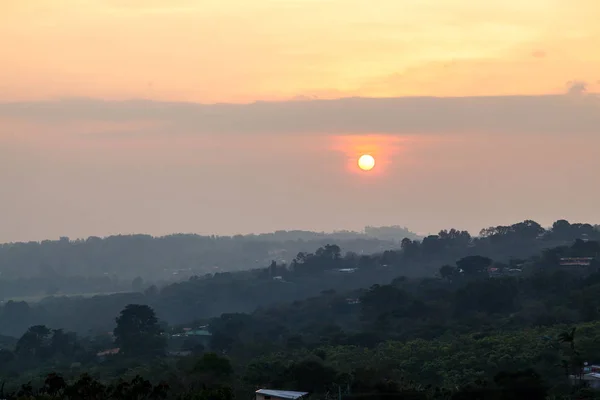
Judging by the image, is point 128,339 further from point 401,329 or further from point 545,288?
point 545,288

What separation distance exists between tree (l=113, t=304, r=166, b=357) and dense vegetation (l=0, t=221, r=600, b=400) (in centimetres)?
12

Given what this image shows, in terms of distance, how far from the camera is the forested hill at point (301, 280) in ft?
488

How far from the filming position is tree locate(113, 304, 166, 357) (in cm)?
9050

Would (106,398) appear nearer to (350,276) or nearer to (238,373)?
(238,373)

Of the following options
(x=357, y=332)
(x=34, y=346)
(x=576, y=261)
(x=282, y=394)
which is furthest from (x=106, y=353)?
(x=576, y=261)

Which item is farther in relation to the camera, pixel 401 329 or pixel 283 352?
pixel 401 329

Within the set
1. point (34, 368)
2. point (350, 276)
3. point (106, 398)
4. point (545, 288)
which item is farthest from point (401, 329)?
point (350, 276)

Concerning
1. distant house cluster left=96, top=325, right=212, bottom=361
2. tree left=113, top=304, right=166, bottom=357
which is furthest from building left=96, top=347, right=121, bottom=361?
tree left=113, top=304, right=166, bottom=357

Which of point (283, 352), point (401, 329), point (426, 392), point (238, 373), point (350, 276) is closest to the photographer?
point (426, 392)

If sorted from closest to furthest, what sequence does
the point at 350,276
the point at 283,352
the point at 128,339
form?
the point at 283,352
the point at 128,339
the point at 350,276

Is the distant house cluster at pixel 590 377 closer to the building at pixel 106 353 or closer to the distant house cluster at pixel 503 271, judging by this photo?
the building at pixel 106 353

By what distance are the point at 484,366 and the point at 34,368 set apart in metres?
44.2

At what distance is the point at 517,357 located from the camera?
2274 inches

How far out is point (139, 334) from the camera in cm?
9262
